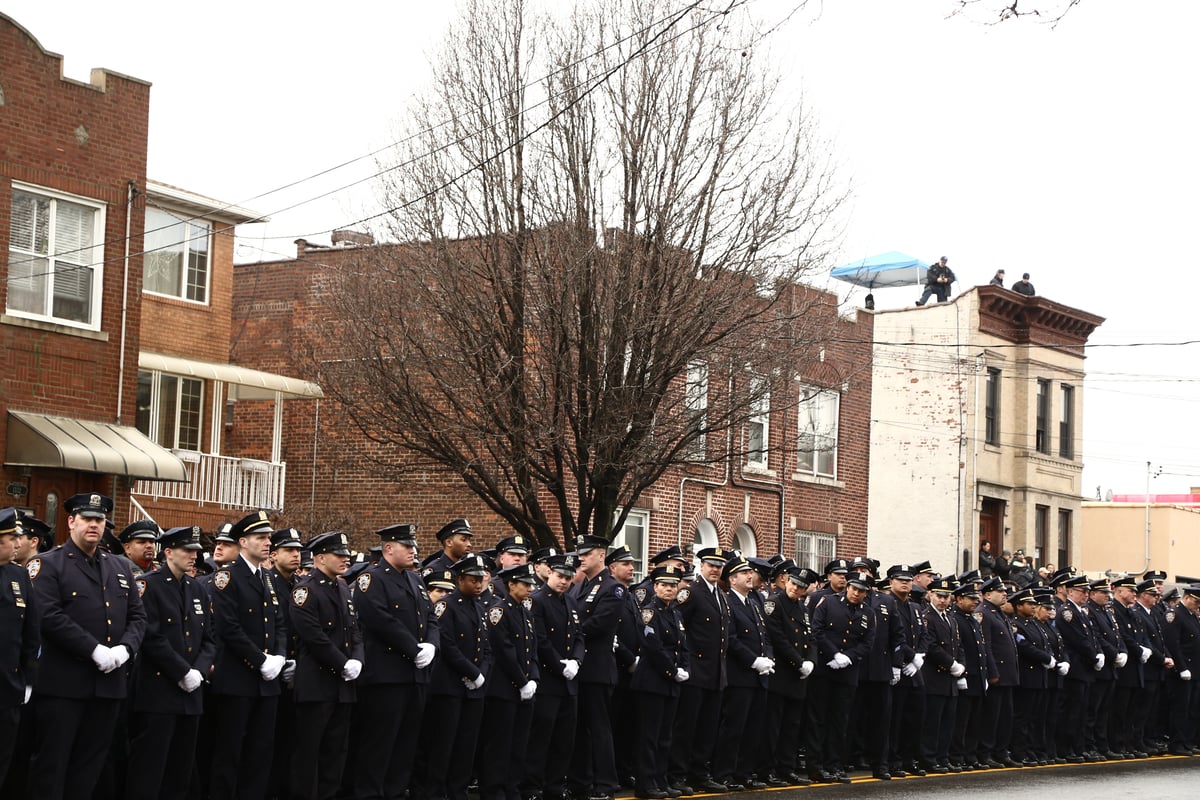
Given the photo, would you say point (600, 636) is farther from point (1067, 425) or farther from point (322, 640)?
point (1067, 425)

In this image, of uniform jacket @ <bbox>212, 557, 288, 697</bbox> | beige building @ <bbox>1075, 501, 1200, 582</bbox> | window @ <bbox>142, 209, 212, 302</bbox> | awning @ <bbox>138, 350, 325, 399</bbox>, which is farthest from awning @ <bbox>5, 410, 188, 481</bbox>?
beige building @ <bbox>1075, 501, 1200, 582</bbox>

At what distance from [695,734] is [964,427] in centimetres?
2296

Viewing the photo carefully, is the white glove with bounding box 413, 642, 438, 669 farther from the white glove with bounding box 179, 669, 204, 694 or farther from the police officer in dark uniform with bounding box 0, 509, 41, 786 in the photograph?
the police officer in dark uniform with bounding box 0, 509, 41, 786

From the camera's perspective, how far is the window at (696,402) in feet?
66.8

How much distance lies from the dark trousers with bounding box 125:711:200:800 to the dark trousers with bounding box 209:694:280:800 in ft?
0.70

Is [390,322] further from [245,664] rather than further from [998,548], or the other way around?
[998,548]

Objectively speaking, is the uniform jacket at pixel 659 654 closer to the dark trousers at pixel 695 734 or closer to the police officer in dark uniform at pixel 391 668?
the dark trousers at pixel 695 734

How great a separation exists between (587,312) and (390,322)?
2626 mm

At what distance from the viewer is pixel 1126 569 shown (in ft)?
140

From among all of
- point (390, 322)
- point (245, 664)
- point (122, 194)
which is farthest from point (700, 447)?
point (245, 664)

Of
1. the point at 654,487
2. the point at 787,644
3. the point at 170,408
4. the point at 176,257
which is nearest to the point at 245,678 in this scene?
the point at 787,644

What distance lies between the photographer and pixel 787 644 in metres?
15.6

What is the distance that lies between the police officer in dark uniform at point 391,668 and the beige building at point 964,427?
80.9ft

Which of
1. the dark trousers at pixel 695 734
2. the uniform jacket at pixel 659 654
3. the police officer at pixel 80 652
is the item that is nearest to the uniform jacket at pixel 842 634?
the dark trousers at pixel 695 734
